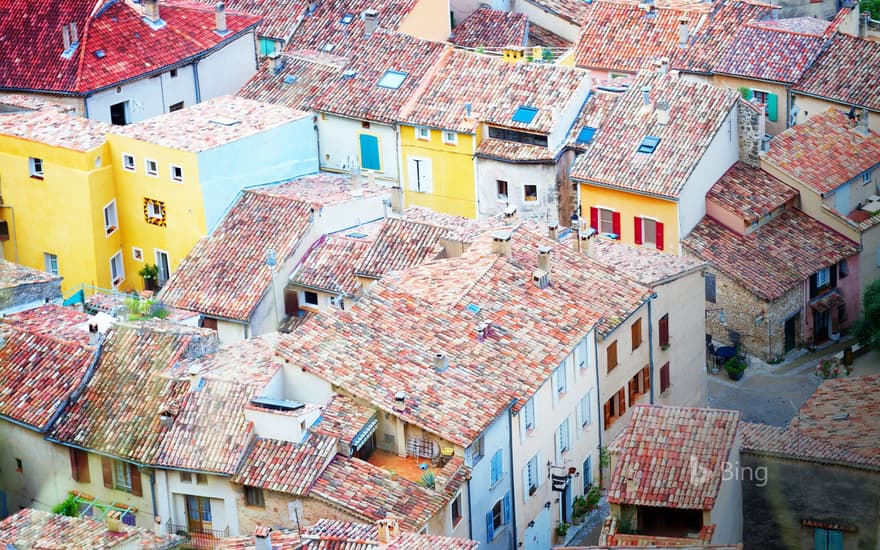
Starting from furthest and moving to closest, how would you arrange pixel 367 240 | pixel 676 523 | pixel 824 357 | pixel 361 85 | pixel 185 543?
pixel 361 85, pixel 824 357, pixel 367 240, pixel 185 543, pixel 676 523

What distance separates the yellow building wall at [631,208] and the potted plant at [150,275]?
17531 mm

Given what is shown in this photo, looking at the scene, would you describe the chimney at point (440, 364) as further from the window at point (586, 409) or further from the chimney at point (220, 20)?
the chimney at point (220, 20)

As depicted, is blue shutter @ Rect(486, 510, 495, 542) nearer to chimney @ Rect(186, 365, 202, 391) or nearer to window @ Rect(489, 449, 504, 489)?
window @ Rect(489, 449, 504, 489)

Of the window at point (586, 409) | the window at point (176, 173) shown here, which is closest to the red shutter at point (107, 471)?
the window at point (586, 409)

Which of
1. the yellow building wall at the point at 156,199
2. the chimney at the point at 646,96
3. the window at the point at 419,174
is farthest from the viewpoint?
the window at the point at 419,174

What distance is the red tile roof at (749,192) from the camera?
8550 cm

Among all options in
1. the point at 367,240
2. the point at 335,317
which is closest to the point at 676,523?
the point at 335,317

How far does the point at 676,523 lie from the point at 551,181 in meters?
29.0

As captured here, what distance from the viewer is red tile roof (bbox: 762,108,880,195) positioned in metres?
87.3

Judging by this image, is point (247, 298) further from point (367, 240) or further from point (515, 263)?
point (515, 263)

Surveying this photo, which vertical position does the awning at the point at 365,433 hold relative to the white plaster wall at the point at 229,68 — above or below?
below

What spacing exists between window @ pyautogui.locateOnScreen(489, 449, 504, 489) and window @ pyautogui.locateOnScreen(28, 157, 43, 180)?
26368 mm

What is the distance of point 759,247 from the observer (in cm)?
8531

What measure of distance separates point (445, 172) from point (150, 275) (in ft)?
44.1
